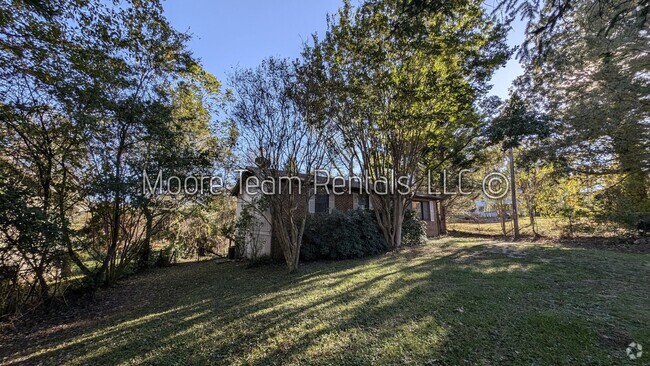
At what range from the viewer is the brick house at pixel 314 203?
9.58 meters

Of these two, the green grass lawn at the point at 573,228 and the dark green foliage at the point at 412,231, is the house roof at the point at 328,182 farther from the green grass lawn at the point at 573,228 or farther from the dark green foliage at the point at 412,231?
the green grass lawn at the point at 573,228

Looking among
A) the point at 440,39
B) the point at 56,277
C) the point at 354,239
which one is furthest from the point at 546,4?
the point at 56,277

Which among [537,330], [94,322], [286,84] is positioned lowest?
[94,322]

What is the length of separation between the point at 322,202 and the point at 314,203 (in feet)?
1.47

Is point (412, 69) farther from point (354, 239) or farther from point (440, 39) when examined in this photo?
point (354, 239)

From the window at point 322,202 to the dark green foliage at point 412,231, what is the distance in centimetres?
368

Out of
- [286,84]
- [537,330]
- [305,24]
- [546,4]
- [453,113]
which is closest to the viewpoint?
[537,330]

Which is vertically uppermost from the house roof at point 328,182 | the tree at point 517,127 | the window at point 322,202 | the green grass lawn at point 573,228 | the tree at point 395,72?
the tree at point 395,72

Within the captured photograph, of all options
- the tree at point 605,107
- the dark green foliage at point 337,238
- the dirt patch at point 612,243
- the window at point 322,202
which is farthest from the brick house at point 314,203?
the tree at point 605,107

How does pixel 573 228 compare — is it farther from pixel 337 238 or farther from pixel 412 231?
pixel 337 238

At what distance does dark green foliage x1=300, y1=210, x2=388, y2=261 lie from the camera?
923 cm

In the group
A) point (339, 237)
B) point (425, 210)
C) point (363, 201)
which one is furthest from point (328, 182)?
point (425, 210)

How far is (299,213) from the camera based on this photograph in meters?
9.41

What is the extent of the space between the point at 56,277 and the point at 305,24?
346 inches
